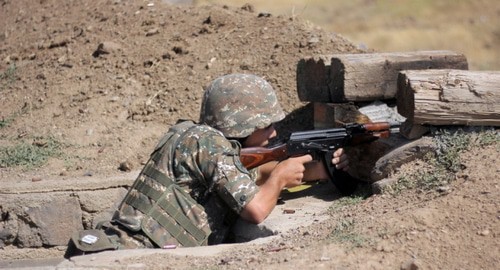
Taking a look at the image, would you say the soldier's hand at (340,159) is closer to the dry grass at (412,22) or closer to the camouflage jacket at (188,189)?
the camouflage jacket at (188,189)

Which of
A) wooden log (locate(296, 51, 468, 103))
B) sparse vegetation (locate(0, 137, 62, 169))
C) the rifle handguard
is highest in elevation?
wooden log (locate(296, 51, 468, 103))

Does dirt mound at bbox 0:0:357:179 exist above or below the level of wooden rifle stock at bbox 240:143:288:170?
below

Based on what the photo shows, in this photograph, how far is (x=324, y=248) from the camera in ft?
16.7

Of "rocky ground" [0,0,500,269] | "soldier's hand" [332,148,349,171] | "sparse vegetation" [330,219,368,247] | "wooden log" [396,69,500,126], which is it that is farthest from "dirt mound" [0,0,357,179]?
"sparse vegetation" [330,219,368,247]

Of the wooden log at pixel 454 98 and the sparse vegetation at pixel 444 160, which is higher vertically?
the wooden log at pixel 454 98

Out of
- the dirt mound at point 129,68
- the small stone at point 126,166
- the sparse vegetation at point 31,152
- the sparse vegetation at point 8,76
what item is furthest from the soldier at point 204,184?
the sparse vegetation at point 8,76

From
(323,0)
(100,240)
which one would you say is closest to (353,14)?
(323,0)

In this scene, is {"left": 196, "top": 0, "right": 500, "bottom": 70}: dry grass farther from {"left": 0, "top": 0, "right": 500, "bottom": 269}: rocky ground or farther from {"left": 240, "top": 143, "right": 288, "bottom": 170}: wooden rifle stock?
{"left": 240, "top": 143, "right": 288, "bottom": 170}: wooden rifle stock

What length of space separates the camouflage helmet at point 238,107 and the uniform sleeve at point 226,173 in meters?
0.22

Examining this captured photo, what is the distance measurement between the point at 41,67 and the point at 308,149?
4000 mm

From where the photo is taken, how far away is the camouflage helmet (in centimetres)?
582

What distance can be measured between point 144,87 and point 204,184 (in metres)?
3.07

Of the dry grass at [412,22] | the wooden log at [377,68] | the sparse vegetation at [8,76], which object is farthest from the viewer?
the dry grass at [412,22]

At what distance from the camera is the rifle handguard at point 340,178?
6238 mm
